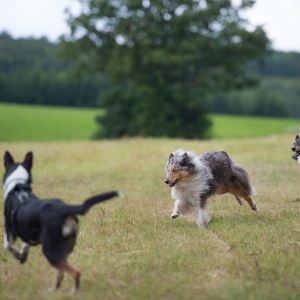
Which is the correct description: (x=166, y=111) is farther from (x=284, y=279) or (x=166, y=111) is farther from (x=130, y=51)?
(x=284, y=279)

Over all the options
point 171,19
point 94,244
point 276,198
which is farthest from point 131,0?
point 94,244

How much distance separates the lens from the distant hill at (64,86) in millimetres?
75438

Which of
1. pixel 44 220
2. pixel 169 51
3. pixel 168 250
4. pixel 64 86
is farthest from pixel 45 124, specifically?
pixel 44 220

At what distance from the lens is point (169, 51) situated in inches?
1706

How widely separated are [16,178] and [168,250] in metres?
2.31

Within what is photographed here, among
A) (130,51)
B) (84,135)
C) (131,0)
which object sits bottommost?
(84,135)

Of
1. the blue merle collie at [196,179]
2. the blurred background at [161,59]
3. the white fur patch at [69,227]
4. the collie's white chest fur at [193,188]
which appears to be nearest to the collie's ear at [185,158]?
the blue merle collie at [196,179]

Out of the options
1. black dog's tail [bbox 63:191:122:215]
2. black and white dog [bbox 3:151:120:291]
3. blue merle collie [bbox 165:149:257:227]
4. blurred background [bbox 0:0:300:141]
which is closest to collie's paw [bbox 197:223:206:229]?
blue merle collie [bbox 165:149:257:227]

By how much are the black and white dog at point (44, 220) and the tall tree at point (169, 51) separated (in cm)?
3566

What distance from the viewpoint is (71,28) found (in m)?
44.8

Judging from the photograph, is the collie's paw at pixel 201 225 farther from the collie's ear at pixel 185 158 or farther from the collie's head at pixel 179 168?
the collie's ear at pixel 185 158

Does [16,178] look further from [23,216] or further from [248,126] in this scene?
[248,126]

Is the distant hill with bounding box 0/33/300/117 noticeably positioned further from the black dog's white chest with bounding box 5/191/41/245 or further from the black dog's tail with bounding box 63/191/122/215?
the black dog's tail with bounding box 63/191/122/215

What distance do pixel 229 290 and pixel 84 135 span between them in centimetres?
4747
